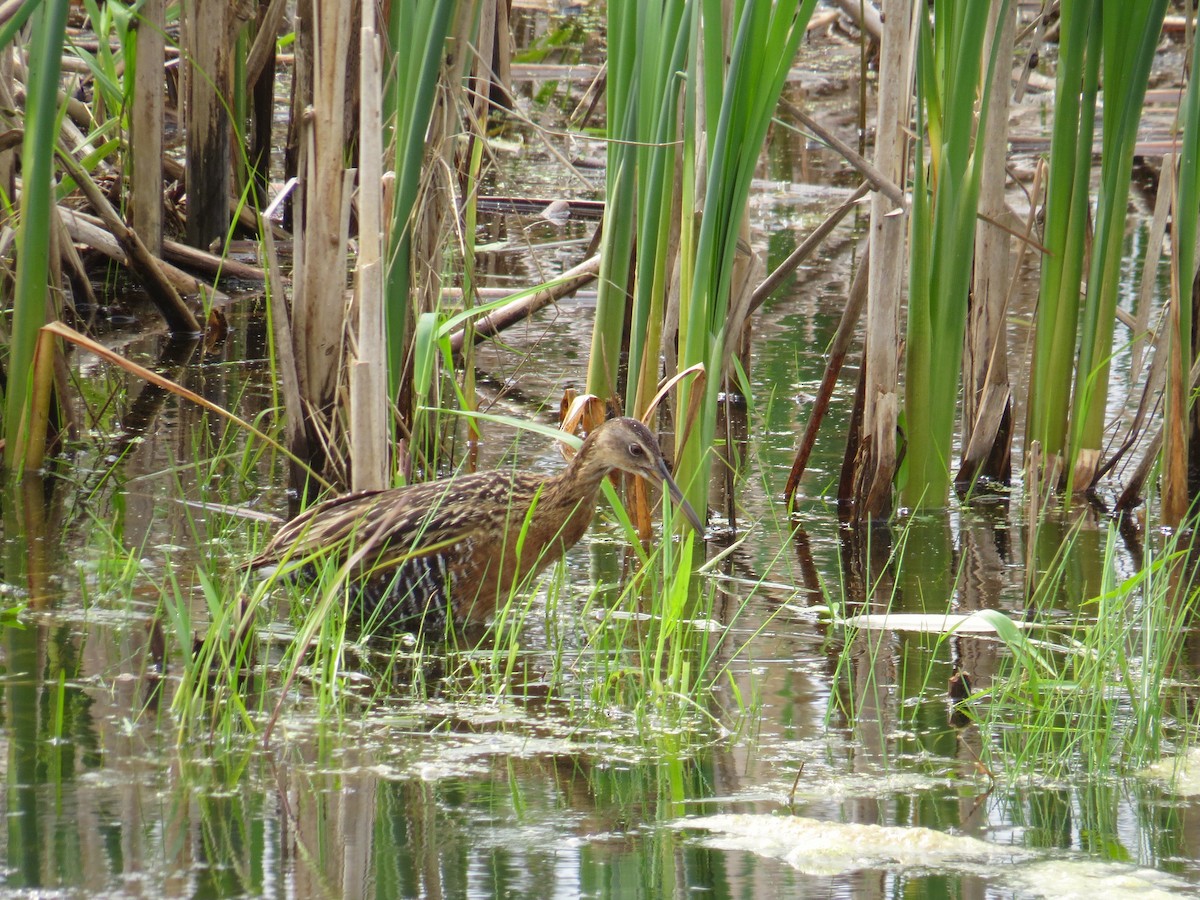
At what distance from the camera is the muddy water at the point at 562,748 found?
3.07 meters

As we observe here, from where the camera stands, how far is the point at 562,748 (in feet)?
12.3

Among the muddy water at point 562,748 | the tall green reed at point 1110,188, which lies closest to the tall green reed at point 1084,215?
the tall green reed at point 1110,188

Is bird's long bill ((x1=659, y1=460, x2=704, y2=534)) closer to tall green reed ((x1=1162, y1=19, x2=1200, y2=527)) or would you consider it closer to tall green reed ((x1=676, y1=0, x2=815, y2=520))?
tall green reed ((x1=676, y1=0, x2=815, y2=520))

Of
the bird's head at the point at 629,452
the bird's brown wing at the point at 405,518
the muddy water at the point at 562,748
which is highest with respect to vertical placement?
the bird's head at the point at 629,452

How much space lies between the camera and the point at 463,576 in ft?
16.2

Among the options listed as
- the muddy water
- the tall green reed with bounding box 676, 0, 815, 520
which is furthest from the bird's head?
the muddy water

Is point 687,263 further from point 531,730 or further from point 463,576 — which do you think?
point 531,730

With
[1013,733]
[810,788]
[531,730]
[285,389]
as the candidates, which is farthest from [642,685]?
[285,389]

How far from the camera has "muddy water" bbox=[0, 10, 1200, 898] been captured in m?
3.07

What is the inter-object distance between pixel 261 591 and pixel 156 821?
0.77m

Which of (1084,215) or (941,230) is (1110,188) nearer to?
(1084,215)

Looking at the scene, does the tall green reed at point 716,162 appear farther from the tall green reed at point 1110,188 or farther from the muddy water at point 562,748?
the tall green reed at point 1110,188

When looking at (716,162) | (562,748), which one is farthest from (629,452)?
(562,748)

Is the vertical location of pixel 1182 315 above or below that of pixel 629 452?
above
